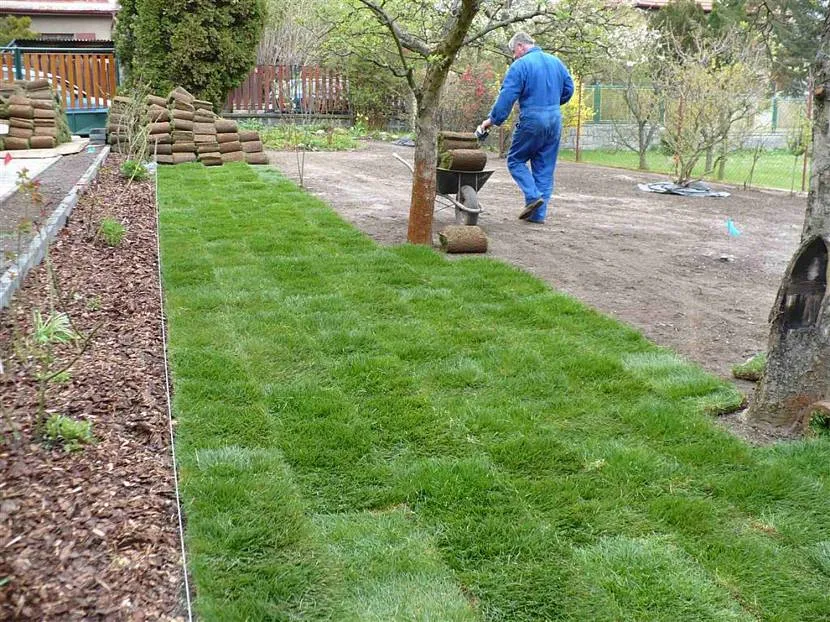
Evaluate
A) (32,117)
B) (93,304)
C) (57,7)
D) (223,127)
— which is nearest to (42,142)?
(32,117)

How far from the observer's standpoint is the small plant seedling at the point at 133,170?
10.8m

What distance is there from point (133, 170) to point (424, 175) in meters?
5.10

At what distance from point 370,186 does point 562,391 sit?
8085 millimetres

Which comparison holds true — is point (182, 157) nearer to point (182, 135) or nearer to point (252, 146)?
point (182, 135)

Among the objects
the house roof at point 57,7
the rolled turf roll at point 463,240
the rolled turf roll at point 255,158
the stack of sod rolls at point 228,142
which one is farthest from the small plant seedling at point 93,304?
the house roof at point 57,7

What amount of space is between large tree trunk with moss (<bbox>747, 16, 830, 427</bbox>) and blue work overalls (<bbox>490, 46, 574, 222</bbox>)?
5.37m

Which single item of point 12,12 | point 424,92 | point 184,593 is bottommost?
point 184,593

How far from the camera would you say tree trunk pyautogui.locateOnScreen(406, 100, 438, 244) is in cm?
740

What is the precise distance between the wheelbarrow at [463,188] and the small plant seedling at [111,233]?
114 inches

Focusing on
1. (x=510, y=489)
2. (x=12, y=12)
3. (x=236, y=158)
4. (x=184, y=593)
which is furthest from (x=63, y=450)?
(x=12, y=12)

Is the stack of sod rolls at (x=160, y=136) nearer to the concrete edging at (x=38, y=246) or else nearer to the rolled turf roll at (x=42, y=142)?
the rolled turf roll at (x=42, y=142)

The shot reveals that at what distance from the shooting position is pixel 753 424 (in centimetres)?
404

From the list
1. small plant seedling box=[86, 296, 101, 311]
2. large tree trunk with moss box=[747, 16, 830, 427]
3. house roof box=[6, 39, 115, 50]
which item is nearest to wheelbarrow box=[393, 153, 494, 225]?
small plant seedling box=[86, 296, 101, 311]

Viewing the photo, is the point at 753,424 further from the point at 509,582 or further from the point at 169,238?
the point at 169,238
